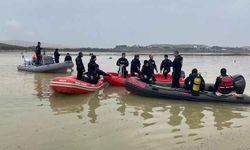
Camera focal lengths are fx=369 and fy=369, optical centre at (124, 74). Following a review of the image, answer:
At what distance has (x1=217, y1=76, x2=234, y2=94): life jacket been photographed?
36.4ft

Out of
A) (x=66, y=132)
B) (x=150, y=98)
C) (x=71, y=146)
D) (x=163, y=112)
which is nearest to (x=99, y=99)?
(x=150, y=98)

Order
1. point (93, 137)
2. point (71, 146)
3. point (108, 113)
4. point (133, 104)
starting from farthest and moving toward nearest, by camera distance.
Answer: point (133, 104) < point (108, 113) < point (93, 137) < point (71, 146)

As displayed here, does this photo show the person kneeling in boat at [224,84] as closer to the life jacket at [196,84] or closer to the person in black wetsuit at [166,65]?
the life jacket at [196,84]

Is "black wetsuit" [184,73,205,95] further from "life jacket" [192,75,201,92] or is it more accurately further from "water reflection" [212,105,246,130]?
"water reflection" [212,105,246,130]

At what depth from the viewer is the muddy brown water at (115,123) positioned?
6.81 metres

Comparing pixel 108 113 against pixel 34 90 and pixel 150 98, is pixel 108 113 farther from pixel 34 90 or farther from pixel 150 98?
pixel 34 90

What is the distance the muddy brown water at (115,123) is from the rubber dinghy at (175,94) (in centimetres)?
19

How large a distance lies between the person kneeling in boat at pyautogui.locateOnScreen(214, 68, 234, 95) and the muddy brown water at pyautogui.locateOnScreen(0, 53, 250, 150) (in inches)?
19.3

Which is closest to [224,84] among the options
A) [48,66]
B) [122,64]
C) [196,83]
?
[196,83]

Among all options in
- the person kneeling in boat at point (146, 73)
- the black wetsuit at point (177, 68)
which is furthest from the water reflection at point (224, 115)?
the person kneeling in boat at point (146, 73)

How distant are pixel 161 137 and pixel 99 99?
489 cm

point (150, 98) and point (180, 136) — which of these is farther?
point (150, 98)

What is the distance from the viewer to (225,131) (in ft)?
26.0

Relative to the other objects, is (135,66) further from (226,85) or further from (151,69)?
(226,85)
